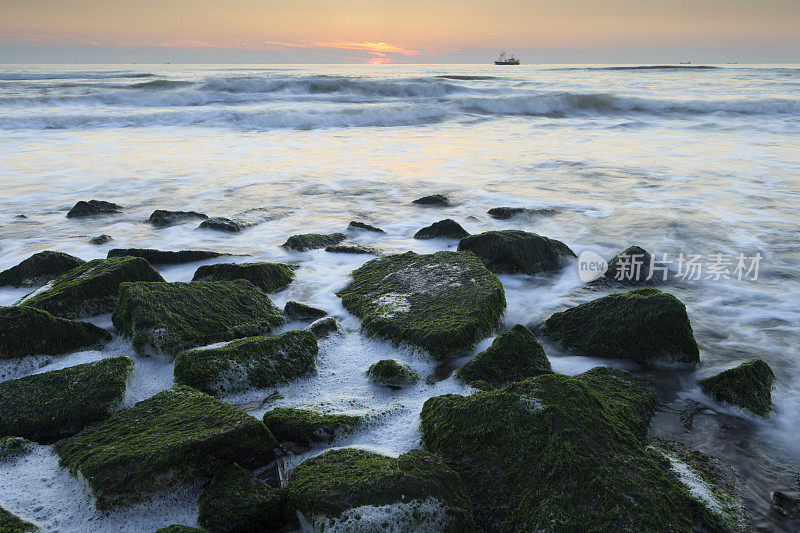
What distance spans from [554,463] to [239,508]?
118cm

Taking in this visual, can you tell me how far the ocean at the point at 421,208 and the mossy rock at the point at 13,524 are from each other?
0.08 metres

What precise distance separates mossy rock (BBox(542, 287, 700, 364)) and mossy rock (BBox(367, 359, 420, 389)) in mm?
1194

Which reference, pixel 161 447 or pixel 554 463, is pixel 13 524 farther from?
pixel 554 463

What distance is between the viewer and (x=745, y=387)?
9.87ft

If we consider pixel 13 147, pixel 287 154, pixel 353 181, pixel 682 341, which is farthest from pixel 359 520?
pixel 13 147

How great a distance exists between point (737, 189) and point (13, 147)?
620 inches

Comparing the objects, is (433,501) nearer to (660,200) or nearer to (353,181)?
(660,200)

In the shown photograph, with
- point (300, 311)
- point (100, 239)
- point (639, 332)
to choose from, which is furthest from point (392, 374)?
point (100, 239)

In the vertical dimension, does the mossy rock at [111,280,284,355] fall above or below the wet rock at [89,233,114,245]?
above

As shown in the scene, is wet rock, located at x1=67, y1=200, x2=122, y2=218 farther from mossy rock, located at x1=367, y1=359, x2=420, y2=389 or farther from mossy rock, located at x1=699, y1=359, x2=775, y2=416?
mossy rock, located at x1=699, y1=359, x2=775, y2=416

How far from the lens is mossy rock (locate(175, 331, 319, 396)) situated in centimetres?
293

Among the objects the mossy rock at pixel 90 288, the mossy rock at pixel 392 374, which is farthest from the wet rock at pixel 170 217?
the mossy rock at pixel 392 374

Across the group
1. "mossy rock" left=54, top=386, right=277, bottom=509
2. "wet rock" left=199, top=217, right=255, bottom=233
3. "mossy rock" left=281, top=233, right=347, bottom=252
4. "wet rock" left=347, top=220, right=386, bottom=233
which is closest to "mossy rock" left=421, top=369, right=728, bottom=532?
"mossy rock" left=54, top=386, right=277, bottom=509

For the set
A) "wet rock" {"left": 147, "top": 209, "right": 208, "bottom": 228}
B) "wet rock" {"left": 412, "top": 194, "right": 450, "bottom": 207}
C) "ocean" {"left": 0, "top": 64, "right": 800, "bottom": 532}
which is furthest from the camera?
"wet rock" {"left": 412, "top": 194, "right": 450, "bottom": 207}
